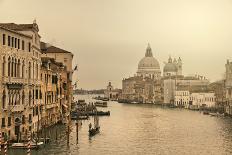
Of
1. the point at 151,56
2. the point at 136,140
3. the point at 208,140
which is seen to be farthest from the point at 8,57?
the point at 151,56

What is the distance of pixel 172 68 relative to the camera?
6117 inches

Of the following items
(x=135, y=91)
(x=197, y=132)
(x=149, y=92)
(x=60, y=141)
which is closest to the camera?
(x=60, y=141)

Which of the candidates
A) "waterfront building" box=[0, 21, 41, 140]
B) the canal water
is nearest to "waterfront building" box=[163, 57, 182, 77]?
the canal water

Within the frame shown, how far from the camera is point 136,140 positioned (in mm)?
33938

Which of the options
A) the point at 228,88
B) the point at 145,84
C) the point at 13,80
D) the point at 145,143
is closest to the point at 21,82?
the point at 13,80

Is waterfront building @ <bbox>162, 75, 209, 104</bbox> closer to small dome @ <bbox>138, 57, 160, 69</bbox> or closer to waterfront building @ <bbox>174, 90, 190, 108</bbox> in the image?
waterfront building @ <bbox>174, 90, 190, 108</bbox>

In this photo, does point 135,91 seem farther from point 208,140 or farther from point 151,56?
point 208,140

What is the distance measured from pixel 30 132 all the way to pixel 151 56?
511ft

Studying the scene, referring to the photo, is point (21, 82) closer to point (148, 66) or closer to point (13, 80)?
point (13, 80)

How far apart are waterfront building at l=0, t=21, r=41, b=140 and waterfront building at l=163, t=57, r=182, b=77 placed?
123 m

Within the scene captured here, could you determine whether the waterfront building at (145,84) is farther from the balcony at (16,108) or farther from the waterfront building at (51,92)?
the balcony at (16,108)

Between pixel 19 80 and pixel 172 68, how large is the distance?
12806cm

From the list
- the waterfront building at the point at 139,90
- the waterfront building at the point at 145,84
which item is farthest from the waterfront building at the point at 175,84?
the waterfront building at the point at 139,90

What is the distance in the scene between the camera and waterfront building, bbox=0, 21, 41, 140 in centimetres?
2742
